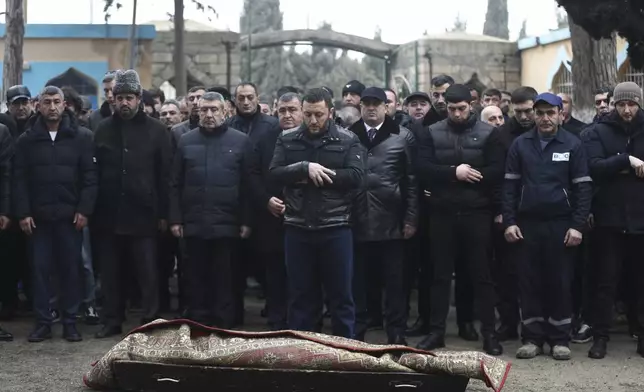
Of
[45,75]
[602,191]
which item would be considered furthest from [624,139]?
[45,75]

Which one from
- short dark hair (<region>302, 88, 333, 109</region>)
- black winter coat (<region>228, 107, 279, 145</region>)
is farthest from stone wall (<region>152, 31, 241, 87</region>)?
short dark hair (<region>302, 88, 333, 109</region>)

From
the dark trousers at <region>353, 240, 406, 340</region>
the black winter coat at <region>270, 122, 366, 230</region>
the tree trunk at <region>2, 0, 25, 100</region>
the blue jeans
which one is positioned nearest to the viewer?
the black winter coat at <region>270, 122, 366, 230</region>

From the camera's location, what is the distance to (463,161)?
9.05 m

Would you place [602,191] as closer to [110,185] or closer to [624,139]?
[624,139]

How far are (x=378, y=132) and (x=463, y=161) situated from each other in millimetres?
771

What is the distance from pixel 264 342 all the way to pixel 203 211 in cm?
265

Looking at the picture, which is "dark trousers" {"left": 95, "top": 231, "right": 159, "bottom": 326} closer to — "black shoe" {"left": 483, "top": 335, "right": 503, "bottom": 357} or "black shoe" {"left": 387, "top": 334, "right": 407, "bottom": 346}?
"black shoe" {"left": 387, "top": 334, "right": 407, "bottom": 346}

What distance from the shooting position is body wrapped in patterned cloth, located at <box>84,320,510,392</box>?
7086 mm

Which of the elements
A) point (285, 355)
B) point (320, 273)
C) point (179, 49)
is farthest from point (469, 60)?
point (285, 355)

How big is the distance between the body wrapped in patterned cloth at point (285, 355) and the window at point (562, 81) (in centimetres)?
2047

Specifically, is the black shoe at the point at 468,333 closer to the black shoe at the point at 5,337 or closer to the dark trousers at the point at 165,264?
the dark trousers at the point at 165,264

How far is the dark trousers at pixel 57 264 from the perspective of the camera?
32.0ft

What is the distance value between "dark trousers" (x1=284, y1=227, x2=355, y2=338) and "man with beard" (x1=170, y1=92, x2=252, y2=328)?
1184mm

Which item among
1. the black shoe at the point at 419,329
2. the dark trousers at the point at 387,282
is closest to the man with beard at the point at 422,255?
the black shoe at the point at 419,329
